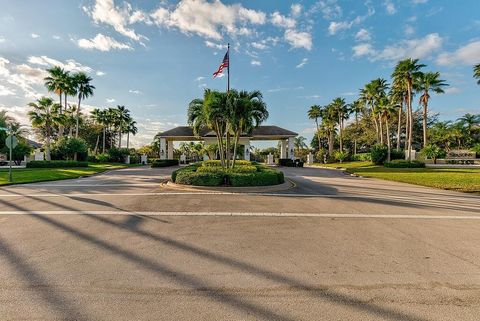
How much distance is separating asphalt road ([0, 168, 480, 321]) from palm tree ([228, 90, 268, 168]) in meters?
8.94

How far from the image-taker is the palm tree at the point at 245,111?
15.5 m

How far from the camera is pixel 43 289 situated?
3340 millimetres

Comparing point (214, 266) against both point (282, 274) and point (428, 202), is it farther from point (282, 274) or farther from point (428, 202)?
point (428, 202)

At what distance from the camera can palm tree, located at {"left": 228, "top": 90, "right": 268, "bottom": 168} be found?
15492 mm

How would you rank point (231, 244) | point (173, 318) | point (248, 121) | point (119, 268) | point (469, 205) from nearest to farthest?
point (173, 318) < point (119, 268) < point (231, 244) < point (469, 205) < point (248, 121)

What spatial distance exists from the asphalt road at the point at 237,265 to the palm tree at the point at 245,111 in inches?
352

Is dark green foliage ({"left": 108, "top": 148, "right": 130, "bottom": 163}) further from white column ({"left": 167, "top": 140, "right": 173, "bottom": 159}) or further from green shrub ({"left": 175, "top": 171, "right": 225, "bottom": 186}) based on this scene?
green shrub ({"left": 175, "top": 171, "right": 225, "bottom": 186})

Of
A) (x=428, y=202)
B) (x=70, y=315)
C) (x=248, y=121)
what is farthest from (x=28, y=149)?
(x=428, y=202)

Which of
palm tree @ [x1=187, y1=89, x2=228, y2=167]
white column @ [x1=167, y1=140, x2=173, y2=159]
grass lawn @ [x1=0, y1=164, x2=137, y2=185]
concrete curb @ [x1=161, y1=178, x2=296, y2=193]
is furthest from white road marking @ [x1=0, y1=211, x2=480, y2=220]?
white column @ [x1=167, y1=140, x2=173, y2=159]

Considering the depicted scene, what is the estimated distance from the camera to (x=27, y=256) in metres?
4.39

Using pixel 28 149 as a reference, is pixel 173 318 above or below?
below

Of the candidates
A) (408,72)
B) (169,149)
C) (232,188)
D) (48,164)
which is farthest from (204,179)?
(408,72)

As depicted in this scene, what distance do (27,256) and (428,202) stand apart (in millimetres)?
12623

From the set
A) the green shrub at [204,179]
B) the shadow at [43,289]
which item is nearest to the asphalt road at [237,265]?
the shadow at [43,289]
